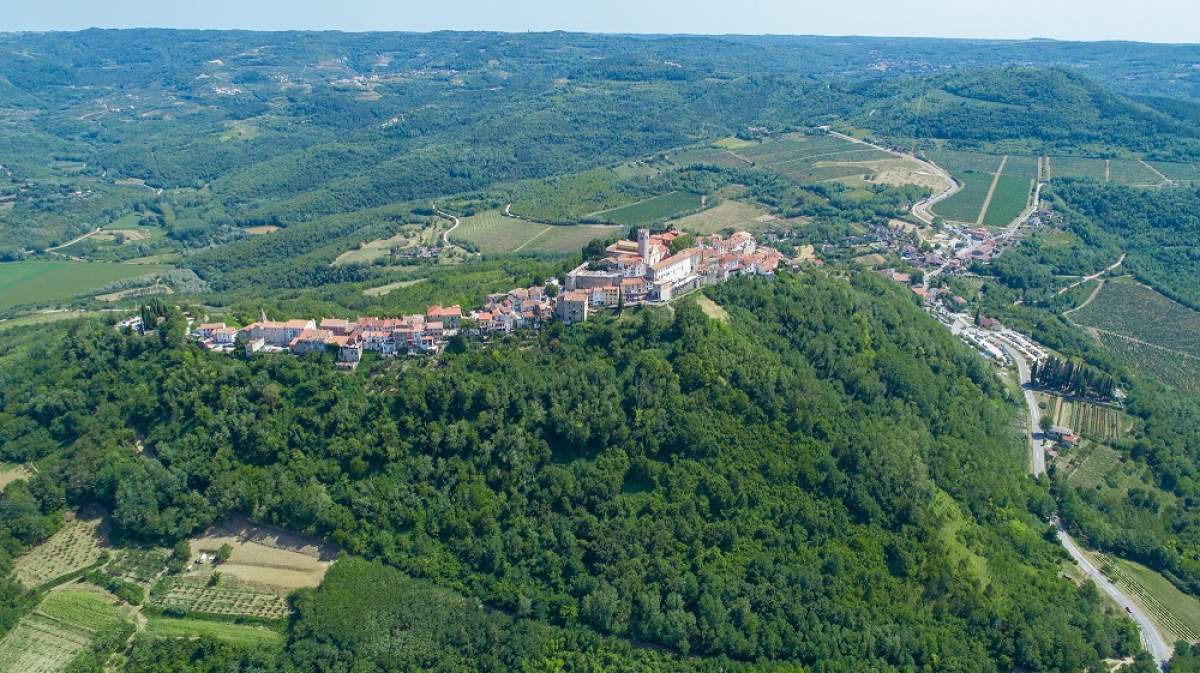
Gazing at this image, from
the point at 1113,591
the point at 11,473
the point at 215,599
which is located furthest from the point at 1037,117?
the point at 11,473

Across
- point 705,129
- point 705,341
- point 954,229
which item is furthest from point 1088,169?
point 705,341

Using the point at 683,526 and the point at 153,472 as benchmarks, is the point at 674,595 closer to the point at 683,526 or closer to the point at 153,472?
the point at 683,526

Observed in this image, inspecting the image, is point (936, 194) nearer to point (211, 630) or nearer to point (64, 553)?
point (211, 630)

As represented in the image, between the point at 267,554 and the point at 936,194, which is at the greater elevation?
the point at 936,194

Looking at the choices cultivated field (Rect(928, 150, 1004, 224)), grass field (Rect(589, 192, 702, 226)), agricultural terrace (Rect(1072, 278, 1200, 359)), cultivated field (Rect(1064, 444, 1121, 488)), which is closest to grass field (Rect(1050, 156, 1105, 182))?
cultivated field (Rect(928, 150, 1004, 224))

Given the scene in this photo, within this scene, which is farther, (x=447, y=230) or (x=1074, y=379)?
(x=447, y=230)

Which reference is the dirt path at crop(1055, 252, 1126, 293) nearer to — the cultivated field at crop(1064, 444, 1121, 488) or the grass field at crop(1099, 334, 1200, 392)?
the grass field at crop(1099, 334, 1200, 392)

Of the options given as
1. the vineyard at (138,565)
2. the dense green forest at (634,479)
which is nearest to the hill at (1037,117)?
the dense green forest at (634,479)
